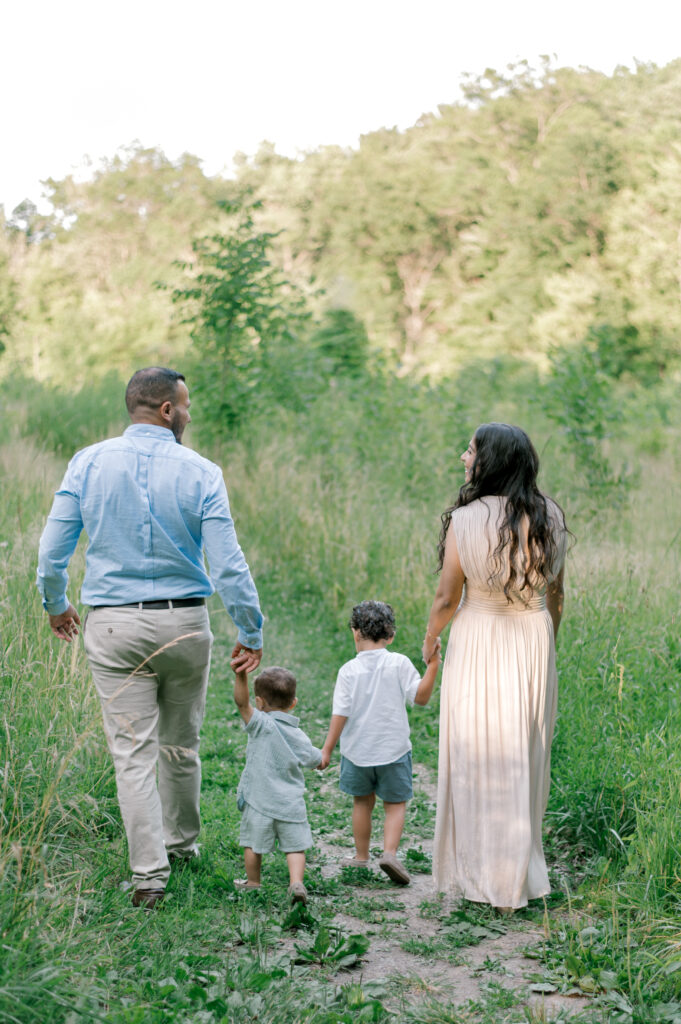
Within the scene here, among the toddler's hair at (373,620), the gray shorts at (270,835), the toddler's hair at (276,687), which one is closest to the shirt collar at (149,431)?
the toddler's hair at (276,687)

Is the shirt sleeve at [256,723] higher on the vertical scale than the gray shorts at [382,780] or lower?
higher

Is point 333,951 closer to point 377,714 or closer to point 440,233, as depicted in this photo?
point 377,714

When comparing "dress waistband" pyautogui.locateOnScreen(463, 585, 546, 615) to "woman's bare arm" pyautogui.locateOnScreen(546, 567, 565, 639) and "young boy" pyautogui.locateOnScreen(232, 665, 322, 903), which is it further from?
"young boy" pyautogui.locateOnScreen(232, 665, 322, 903)

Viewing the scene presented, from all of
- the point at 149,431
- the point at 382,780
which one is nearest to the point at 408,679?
the point at 382,780

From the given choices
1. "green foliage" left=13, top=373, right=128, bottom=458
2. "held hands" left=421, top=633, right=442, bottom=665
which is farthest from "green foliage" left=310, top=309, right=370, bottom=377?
"held hands" left=421, top=633, right=442, bottom=665

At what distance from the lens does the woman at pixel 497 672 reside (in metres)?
4.14

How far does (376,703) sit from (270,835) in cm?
81

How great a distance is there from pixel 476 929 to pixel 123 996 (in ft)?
5.07

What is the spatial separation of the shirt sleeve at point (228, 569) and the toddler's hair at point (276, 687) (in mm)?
157

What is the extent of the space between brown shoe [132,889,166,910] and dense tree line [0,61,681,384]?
21.4 metres

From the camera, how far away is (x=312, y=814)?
5633 millimetres

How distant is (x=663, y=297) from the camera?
30.2 meters

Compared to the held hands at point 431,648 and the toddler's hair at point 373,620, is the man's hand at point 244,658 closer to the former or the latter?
the toddler's hair at point 373,620

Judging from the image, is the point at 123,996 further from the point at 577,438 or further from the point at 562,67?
the point at 562,67
